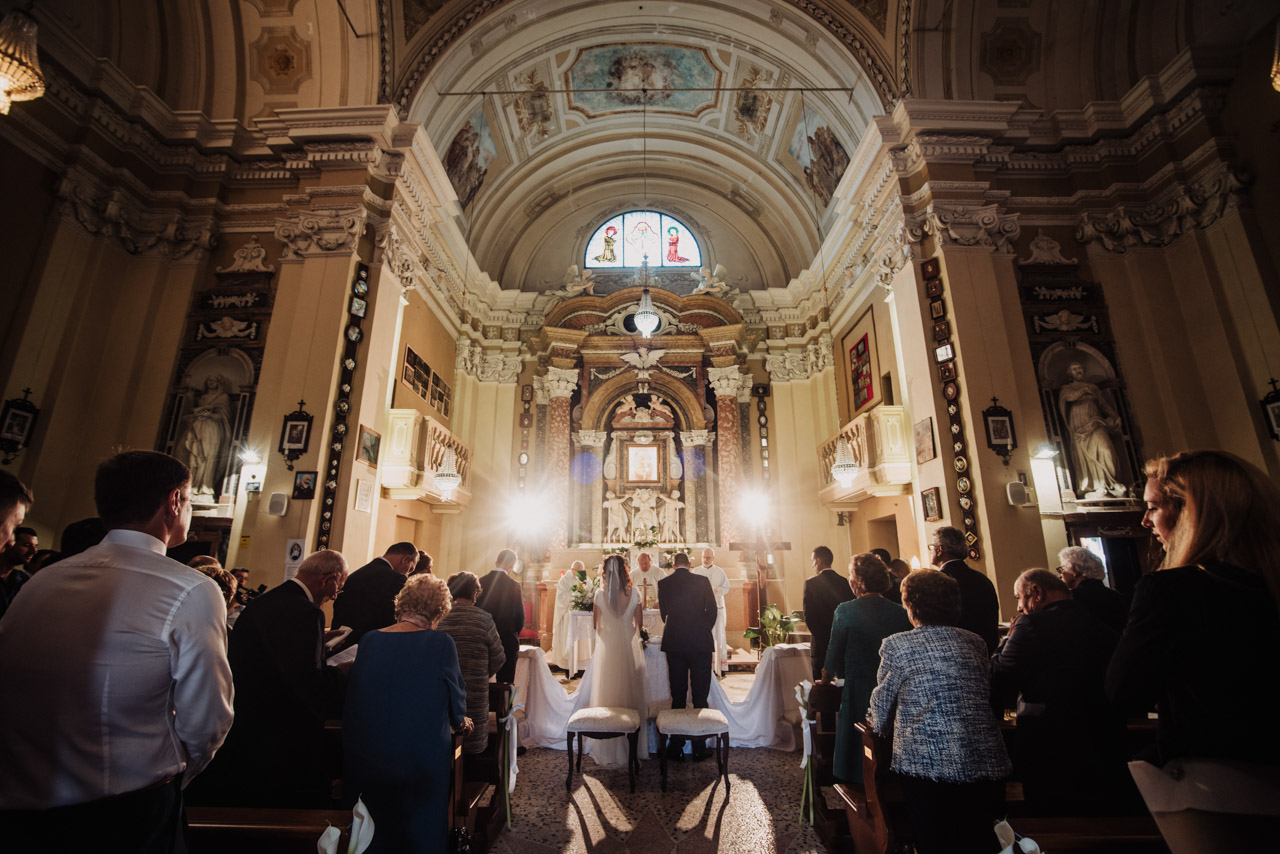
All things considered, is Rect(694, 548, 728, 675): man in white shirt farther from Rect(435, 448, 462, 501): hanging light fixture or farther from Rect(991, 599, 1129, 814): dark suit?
Rect(991, 599, 1129, 814): dark suit

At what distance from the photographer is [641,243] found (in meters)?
13.2

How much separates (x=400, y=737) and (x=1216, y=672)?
2.49m

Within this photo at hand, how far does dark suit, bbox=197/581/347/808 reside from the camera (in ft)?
7.44

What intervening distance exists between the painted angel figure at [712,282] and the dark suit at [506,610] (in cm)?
868

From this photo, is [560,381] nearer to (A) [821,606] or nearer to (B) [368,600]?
(B) [368,600]

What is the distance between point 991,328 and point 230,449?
30.1 feet

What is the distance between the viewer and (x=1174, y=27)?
24.2 feet

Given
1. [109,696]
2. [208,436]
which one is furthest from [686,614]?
[208,436]

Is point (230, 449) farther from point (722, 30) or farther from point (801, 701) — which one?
point (722, 30)

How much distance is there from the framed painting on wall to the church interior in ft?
0.26

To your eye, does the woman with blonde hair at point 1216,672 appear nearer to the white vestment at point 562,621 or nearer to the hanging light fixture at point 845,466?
the hanging light fixture at point 845,466

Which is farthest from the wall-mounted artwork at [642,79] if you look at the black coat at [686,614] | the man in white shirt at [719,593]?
the black coat at [686,614]

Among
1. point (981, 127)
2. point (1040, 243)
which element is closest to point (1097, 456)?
point (1040, 243)

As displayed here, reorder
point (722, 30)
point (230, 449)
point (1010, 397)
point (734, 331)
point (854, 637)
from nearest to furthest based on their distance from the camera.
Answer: point (854, 637) → point (1010, 397) → point (230, 449) → point (722, 30) → point (734, 331)
